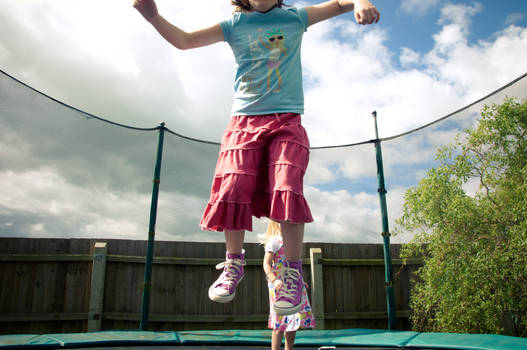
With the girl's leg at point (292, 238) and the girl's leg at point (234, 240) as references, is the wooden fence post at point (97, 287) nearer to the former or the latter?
the girl's leg at point (234, 240)

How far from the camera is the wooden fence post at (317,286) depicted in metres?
3.37

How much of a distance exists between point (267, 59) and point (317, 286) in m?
2.66

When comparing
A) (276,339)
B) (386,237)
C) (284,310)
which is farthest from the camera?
(386,237)

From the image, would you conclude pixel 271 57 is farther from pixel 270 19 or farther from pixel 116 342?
pixel 116 342

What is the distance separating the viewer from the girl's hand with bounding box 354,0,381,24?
1104mm

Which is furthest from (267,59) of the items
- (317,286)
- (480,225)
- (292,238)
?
(317,286)

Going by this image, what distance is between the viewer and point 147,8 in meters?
1.18

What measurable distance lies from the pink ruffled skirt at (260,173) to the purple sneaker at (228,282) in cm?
13

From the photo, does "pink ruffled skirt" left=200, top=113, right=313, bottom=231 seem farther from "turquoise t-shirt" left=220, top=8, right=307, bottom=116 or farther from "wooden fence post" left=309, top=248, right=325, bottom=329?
"wooden fence post" left=309, top=248, right=325, bottom=329

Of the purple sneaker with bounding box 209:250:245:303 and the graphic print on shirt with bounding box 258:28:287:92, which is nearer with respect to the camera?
the purple sneaker with bounding box 209:250:245:303

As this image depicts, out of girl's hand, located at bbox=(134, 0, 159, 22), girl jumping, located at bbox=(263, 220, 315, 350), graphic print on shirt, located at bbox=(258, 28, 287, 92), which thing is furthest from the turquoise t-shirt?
girl jumping, located at bbox=(263, 220, 315, 350)

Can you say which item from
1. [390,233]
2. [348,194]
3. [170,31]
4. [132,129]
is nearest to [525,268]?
[390,233]

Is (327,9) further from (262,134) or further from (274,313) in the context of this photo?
(274,313)

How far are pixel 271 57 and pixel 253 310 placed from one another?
2.75 metres
